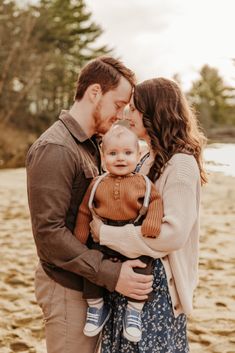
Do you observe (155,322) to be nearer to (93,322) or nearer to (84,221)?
(93,322)

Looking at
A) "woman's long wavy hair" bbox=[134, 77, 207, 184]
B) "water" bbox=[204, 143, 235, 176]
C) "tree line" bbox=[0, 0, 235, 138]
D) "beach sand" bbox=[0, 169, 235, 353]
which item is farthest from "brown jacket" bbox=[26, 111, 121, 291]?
"tree line" bbox=[0, 0, 235, 138]

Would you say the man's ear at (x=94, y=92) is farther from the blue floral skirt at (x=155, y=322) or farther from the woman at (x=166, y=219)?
the blue floral skirt at (x=155, y=322)

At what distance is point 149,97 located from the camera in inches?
86.1

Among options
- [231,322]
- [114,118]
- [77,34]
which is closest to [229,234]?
[231,322]

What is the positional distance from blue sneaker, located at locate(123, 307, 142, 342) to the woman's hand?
13.2 inches

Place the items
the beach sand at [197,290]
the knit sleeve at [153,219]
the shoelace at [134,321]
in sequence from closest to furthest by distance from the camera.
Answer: the knit sleeve at [153,219] → the shoelace at [134,321] → the beach sand at [197,290]

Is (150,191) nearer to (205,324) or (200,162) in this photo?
(200,162)

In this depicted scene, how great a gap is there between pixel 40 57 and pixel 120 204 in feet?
102

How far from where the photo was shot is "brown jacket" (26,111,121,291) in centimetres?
212

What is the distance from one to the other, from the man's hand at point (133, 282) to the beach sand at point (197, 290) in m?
1.72

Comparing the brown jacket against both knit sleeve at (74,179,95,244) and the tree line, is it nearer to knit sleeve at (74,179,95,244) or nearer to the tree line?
knit sleeve at (74,179,95,244)

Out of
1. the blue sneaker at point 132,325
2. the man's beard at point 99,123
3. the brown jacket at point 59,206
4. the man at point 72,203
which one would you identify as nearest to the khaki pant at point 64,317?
the man at point 72,203

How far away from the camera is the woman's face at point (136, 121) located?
2.24 metres

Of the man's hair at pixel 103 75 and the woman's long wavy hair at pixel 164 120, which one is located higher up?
the man's hair at pixel 103 75
